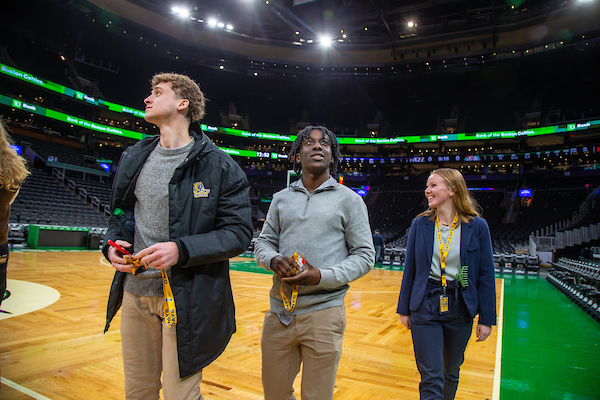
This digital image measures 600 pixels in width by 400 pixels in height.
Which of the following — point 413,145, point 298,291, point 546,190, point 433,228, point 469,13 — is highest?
point 469,13

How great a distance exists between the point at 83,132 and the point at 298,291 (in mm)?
31370

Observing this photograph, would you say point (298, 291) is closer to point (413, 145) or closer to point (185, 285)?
point (185, 285)

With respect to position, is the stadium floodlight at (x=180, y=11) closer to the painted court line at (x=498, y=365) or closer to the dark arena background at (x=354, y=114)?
the dark arena background at (x=354, y=114)

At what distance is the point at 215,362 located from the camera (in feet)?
11.2

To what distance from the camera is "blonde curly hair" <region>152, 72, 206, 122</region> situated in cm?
173

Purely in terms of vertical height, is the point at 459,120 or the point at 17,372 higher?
the point at 459,120

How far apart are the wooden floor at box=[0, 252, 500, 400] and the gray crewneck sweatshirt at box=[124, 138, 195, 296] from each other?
150cm

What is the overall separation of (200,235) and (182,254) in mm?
106

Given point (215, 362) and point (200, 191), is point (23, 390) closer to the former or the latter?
point (215, 362)

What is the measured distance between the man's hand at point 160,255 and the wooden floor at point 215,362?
5.62 ft

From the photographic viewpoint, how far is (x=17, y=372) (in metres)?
2.94

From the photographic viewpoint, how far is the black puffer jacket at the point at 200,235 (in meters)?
1.45

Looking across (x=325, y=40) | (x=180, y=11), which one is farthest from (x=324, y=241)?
(x=325, y=40)

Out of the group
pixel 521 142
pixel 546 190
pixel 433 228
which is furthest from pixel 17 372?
pixel 521 142
